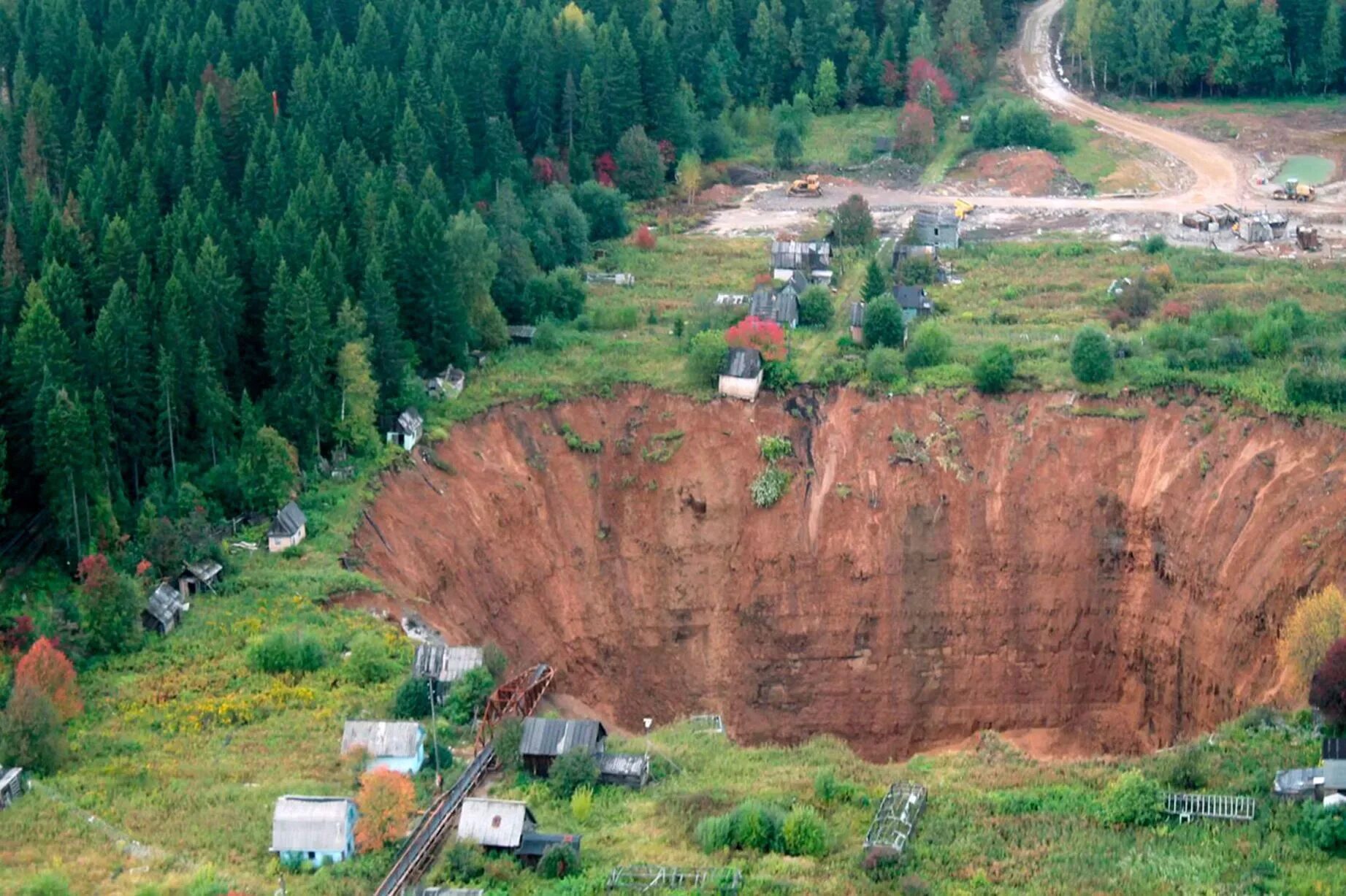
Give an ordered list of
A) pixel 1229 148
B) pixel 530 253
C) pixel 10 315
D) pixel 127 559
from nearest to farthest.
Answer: pixel 127 559 < pixel 10 315 < pixel 530 253 < pixel 1229 148

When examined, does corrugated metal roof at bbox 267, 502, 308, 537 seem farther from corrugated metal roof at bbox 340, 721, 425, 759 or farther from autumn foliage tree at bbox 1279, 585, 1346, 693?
autumn foliage tree at bbox 1279, 585, 1346, 693

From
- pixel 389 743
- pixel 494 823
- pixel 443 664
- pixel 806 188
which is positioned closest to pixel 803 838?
pixel 494 823

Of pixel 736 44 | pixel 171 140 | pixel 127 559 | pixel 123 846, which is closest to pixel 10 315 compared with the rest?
pixel 127 559

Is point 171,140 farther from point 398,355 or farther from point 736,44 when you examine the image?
point 736,44

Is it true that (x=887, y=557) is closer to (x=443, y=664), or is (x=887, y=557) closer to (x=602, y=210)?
(x=443, y=664)

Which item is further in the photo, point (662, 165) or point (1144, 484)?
point (662, 165)

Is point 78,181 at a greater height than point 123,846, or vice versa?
point 78,181

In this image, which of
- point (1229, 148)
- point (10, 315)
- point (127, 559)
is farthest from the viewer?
point (1229, 148)
